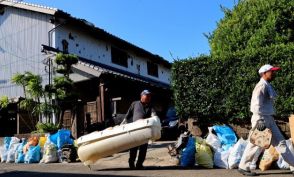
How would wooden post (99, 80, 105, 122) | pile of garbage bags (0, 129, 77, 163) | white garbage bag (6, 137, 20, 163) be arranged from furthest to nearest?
wooden post (99, 80, 105, 122)
white garbage bag (6, 137, 20, 163)
pile of garbage bags (0, 129, 77, 163)

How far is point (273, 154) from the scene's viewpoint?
8.60m

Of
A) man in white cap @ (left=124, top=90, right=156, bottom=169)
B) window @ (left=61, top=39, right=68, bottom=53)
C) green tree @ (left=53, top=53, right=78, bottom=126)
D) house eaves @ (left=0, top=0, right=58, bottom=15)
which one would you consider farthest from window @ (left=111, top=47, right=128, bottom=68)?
man in white cap @ (left=124, top=90, right=156, bottom=169)

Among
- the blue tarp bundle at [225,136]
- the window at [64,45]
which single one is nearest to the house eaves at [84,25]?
the window at [64,45]

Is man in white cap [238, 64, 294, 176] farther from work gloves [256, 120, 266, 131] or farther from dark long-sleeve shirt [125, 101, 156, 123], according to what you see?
dark long-sleeve shirt [125, 101, 156, 123]

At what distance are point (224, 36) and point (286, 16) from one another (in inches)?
74.7

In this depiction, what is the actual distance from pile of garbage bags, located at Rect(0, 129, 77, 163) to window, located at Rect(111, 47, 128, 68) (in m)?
11.8

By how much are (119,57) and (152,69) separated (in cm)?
445

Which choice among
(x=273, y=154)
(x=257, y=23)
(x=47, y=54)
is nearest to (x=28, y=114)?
(x=47, y=54)

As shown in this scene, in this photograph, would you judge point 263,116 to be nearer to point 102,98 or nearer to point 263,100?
point 263,100

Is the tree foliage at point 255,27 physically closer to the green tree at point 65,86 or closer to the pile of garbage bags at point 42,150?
the pile of garbage bags at point 42,150

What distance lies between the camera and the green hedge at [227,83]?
11016 millimetres

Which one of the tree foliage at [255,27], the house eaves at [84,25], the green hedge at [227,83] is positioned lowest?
the green hedge at [227,83]

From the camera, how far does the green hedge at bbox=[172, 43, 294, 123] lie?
434 inches

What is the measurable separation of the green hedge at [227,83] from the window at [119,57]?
1228cm
